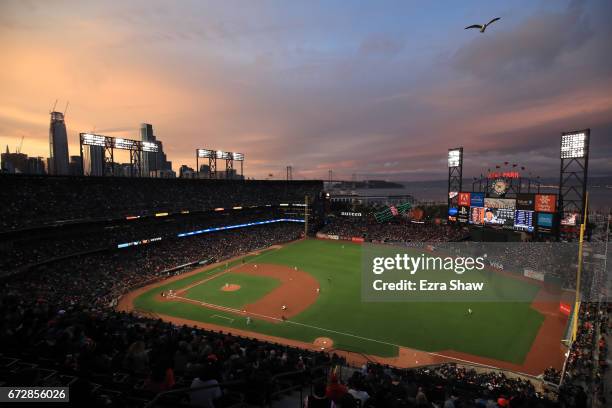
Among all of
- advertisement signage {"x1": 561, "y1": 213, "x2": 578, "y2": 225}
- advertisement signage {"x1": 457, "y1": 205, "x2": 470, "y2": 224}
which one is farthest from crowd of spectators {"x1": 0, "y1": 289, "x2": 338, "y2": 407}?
advertisement signage {"x1": 561, "y1": 213, "x2": 578, "y2": 225}

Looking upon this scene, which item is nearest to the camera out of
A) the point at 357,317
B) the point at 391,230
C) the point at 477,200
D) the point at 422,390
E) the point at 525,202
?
the point at 422,390

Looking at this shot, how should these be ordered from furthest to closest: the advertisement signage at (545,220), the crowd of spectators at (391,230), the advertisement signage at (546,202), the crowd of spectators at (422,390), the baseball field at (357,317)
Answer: the crowd of spectators at (391,230) < the advertisement signage at (545,220) < the advertisement signage at (546,202) < the baseball field at (357,317) < the crowd of spectators at (422,390)

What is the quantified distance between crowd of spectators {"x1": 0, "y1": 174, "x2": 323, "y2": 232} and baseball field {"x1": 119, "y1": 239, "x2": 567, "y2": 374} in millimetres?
14057

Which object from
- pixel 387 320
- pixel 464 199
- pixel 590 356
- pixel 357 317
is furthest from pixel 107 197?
pixel 590 356

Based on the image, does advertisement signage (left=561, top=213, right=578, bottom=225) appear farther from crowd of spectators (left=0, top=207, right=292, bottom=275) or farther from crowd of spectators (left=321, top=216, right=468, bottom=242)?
crowd of spectators (left=0, top=207, right=292, bottom=275)

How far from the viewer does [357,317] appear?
28250 mm

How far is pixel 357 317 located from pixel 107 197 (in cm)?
3807

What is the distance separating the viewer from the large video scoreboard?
3450 centimetres

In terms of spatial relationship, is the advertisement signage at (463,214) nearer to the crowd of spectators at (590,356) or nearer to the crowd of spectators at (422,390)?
the crowd of spectators at (590,356)

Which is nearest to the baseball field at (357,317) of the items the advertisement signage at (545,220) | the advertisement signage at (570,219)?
the advertisement signage at (545,220)

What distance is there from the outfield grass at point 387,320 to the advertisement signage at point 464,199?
34.9 feet

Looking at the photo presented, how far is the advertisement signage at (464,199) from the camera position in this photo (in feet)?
141

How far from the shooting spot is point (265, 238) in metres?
61.4

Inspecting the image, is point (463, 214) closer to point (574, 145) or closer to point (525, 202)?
point (525, 202)
